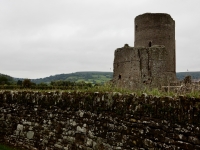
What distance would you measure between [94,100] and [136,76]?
17.1 meters

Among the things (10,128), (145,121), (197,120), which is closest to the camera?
(197,120)

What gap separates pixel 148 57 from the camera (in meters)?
22.5

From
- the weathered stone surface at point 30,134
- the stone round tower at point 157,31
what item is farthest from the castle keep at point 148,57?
the weathered stone surface at point 30,134

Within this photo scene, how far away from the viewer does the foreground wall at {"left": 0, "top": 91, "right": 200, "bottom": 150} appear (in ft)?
15.5

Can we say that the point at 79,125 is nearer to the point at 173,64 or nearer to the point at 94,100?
the point at 94,100

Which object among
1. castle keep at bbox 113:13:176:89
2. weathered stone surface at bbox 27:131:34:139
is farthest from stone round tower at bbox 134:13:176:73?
weathered stone surface at bbox 27:131:34:139

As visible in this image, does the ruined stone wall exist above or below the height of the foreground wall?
above

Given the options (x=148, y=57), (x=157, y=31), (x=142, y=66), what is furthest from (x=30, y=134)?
(x=157, y=31)

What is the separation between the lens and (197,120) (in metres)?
4.46

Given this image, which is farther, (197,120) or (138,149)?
(138,149)

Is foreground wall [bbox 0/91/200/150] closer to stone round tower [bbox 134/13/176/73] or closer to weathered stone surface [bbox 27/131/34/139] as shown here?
weathered stone surface [bbox 27/131/34/139]

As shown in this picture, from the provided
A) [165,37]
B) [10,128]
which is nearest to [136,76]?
[165,37]

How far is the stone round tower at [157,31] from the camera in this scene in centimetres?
2650

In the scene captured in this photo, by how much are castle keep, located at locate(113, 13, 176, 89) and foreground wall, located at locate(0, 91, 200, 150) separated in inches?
469
